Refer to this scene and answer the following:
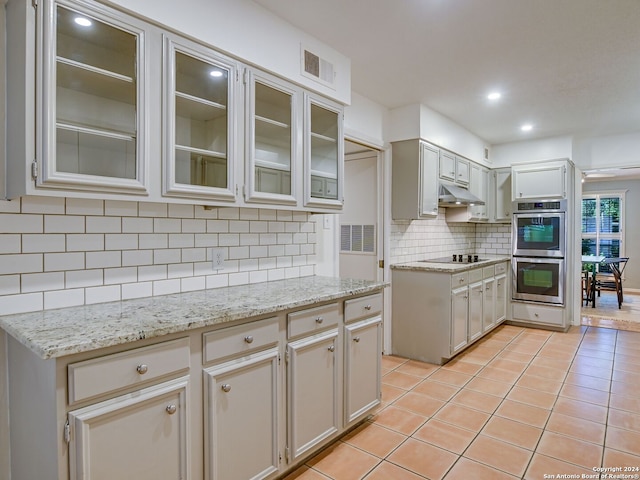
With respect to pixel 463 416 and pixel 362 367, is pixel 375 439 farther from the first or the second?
pixel 463 416

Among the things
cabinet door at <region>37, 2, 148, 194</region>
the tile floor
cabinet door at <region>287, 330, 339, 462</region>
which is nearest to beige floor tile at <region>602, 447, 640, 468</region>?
the tile floor

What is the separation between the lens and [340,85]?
9.09ft

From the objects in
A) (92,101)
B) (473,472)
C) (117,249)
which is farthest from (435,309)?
(92,101)

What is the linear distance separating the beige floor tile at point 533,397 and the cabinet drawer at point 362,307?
144 cm

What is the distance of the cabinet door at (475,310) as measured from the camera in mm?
4129

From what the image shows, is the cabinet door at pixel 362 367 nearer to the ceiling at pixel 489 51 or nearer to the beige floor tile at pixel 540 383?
the beige floor tile at pixel 540 383

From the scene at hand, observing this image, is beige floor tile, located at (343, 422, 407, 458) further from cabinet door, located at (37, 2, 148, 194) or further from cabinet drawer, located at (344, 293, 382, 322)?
cabinet door, located at (37, 2, 148, 194)

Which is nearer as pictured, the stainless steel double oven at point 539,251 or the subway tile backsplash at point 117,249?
the subway tile backsplash at point 117,249

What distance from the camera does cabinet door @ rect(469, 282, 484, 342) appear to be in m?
4.13

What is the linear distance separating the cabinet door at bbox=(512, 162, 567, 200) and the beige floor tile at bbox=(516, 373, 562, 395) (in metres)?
2.63

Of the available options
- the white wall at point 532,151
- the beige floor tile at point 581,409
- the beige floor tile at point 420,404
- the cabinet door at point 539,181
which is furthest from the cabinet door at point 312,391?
the white wall at point 532,151

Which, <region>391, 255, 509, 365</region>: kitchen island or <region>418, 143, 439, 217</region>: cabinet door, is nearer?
<region>391, 255, 509, 365</region>: kitchen island

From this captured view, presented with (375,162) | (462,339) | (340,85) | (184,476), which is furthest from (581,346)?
(184,476)

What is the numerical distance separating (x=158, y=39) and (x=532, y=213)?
4.99 meters
